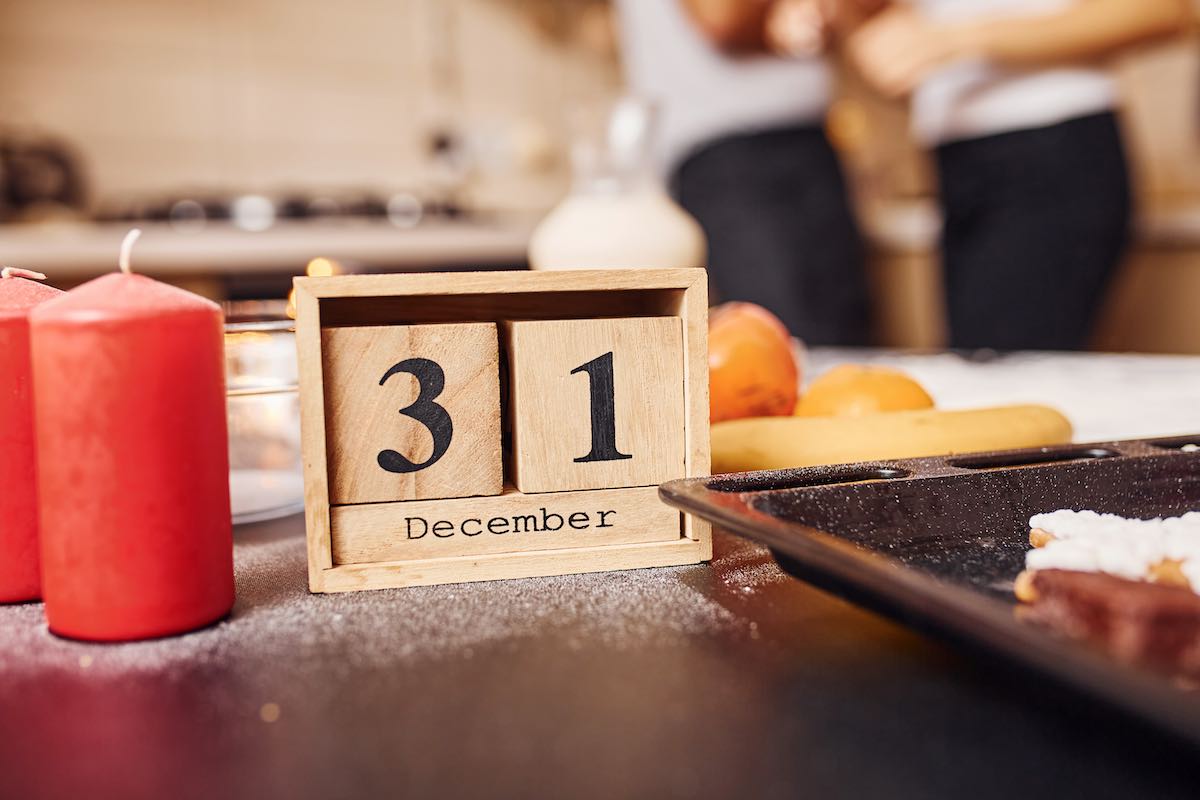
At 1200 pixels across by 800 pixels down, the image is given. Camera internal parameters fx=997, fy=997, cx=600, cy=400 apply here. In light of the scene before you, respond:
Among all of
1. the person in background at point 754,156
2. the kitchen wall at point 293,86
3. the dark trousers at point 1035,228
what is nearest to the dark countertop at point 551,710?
the person in background at point 754,156

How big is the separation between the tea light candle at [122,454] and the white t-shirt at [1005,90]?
1575mm

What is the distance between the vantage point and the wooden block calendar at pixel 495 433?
0.46 m

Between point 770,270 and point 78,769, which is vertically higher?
point 770,270

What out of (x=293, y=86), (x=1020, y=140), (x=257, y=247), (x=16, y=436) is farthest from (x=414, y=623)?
(x=293, y=86)

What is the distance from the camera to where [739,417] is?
0.72 meters

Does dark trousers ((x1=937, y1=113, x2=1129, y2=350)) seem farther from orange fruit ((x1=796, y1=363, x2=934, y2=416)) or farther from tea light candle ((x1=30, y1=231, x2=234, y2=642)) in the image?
tea light candle ((x1=30, y1=231, x2=234, y2=642))

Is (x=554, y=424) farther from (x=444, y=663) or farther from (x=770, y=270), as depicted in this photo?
(x=770, y=270)

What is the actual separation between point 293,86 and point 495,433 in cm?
290

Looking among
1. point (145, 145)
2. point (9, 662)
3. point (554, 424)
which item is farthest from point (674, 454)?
point (145, 145)

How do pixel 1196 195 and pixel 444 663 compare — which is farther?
pixel 1196 195

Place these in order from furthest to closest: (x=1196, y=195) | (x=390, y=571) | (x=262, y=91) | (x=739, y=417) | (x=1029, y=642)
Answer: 1. (x=262, y=91)
2. (x=1196, y=195)
3. (x=739, y=417)
4. (x=390, y=571)
5. (x=1029, y=642)

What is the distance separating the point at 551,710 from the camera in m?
0.32

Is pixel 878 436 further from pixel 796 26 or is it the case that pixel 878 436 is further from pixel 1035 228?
pixel 1035 228

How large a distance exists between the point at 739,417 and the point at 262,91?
2.74 m
